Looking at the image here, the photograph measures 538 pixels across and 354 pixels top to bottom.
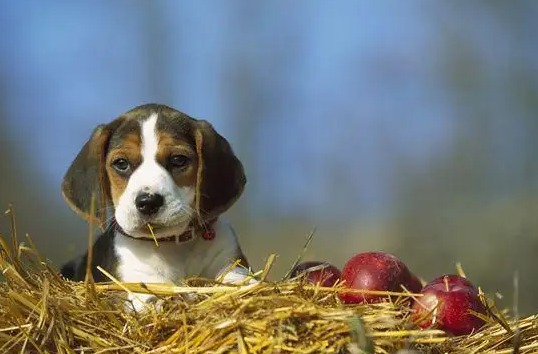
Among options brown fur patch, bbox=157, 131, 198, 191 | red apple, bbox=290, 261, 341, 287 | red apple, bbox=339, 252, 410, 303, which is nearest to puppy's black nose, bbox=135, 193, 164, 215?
brown fur patch, bbox=157, 131, 198, 191

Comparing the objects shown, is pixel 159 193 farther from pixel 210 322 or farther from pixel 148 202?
pixel 210 322

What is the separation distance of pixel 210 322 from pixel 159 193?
1.10m

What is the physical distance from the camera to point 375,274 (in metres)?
3.21

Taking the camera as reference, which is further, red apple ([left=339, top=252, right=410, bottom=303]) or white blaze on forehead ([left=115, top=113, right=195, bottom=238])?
white blaze on forehead ([left=115, top=113, right=195, bottom=238])

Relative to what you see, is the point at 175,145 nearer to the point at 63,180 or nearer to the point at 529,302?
the point at 63,180

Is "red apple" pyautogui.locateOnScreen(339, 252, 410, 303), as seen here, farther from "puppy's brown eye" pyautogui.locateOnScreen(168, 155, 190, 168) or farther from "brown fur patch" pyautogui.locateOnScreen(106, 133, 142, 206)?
"brown fur patch" pyautogui.locateOnScreen(106, 133, 142, 206)

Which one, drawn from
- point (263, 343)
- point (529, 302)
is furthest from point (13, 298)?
point (529, 302)

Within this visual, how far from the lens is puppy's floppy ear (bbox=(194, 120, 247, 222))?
3.80 m

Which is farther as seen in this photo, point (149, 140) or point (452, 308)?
point (149, 140)

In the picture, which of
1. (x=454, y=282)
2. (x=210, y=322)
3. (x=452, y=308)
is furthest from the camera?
(x=454, y=282)

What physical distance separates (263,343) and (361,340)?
327mm

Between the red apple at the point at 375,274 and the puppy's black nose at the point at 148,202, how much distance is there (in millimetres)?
949

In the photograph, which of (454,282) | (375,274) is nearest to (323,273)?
(375,274)

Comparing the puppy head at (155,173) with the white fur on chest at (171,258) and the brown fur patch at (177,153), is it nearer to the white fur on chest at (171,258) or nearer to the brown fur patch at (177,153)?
the brown fur patch at (177,153)
